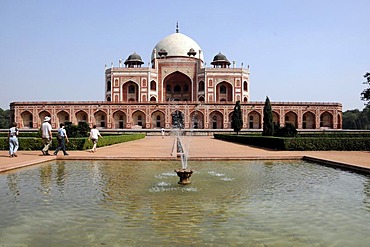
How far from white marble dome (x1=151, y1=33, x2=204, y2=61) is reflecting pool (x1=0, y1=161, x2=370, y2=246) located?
34.0 m

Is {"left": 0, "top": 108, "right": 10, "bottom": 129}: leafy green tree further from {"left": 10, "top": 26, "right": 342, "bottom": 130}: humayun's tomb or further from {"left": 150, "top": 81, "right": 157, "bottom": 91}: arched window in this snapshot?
{"left": 150, "top": 81, "right": 157, "bottom": 91}: arched window

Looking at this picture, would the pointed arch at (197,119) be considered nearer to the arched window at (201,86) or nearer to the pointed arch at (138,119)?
the pointed arch at (138,119)

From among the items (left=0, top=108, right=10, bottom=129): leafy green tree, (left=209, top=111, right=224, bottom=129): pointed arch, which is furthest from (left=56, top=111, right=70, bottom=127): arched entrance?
(left=0, top=108, right=10, bottom=129): leafy green tree

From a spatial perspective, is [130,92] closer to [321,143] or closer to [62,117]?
[62,117]

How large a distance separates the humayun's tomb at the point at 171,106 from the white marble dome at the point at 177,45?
6.93 ft

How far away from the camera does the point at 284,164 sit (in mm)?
7059

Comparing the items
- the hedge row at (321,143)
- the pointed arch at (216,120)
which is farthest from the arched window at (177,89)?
the hedge row at (321,143)

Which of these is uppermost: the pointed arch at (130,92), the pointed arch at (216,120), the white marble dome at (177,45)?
the white marble dome at (177,45)

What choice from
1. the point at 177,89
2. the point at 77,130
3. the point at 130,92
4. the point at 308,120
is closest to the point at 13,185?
the point at 77,130

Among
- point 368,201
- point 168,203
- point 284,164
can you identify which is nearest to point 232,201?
point 168,203

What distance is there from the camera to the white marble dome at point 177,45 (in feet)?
127

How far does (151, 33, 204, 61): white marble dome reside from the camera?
38.6m

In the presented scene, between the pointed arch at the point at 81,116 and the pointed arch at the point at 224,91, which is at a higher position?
the pointed arch at the point at 224,91

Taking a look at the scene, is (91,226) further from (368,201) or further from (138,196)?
(368,201)
